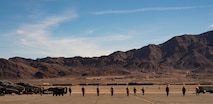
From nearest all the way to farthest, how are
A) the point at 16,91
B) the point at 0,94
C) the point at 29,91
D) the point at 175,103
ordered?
the point at 175,103, the point at 0,94, the point at 16,91, the point at 29,91

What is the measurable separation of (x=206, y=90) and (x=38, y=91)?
28339 millimetres

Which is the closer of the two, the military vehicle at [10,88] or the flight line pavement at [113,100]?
the flight line pavement at [113,100]

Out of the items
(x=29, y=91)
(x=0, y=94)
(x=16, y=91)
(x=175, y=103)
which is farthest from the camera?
(x=29, y=91)

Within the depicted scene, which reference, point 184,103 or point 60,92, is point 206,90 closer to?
point 60,92

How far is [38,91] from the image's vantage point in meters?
67.8

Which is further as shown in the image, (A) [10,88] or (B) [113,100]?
(A) [10,88]

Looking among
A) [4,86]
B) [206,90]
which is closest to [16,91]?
[4,86]

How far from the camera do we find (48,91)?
68.8m

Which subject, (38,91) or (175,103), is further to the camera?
(38,91)

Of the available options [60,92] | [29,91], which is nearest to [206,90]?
[60,92]

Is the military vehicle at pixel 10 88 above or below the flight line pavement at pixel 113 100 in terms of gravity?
above

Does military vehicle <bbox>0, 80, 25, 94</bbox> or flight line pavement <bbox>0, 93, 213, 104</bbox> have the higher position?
military vehicle <bbox>0, 80, 25, 94</bbox>

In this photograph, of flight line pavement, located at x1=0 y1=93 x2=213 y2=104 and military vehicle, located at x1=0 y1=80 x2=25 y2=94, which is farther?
military vehicle, located at x1=0 y1=80 x2=25 y2=94

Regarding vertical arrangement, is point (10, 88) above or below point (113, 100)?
above
